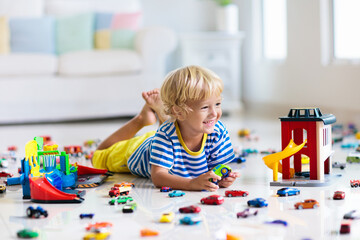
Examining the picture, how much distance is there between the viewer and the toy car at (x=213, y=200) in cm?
161

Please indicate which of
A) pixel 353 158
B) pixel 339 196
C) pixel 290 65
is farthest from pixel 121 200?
pixel 290 65

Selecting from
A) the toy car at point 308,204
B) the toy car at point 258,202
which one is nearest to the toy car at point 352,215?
the toy car at point 308,204

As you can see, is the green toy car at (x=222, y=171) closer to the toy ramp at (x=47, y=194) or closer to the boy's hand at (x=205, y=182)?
the boy's hand at (x=205, y=182)

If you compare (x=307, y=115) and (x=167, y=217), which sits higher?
(x=307, y=115)

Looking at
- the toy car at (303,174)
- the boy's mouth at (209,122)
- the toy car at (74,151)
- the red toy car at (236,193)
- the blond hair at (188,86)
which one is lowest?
the toy car at (74,151)

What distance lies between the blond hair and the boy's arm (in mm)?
197

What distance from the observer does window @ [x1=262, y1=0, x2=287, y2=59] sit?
15.4 feet

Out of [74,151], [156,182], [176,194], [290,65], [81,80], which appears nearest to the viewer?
[176,194]

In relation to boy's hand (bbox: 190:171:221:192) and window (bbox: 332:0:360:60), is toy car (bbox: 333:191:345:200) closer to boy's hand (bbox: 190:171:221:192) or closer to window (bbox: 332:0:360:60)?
boy's hand (bbox: 190:171:221:192)

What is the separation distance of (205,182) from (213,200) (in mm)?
165

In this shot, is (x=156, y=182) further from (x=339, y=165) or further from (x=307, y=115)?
(x=339, y=165)

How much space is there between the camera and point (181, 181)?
1.81 metres

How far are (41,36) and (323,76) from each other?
7.14 feet

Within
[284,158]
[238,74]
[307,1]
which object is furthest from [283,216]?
[238,74]
